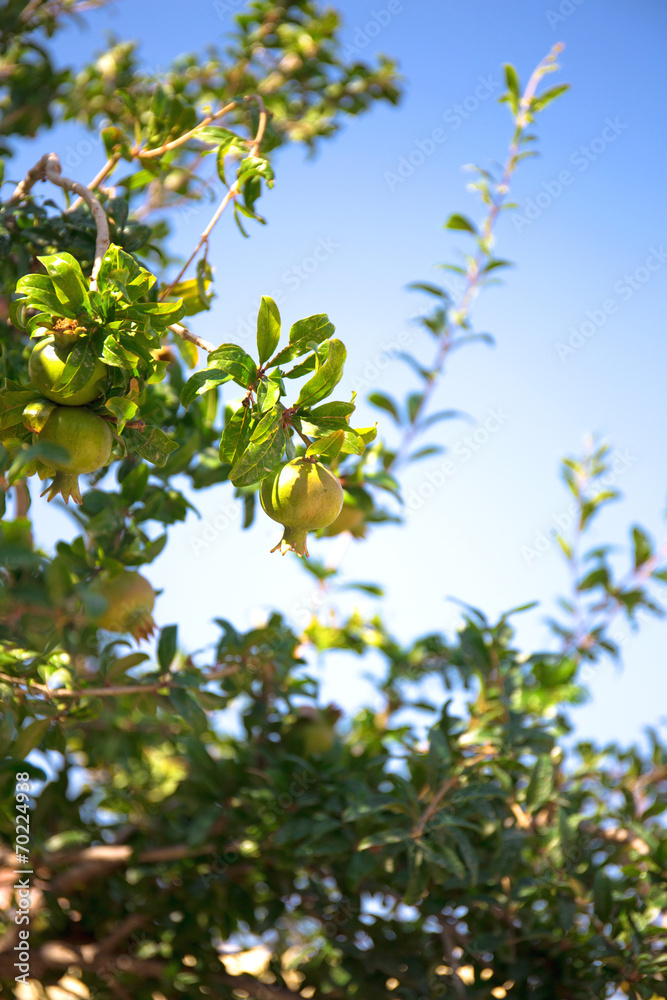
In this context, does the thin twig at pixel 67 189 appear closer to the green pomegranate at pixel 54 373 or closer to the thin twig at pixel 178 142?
the green pomegranate at pixel 54 373

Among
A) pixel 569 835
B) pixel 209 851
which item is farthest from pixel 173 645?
pixel 569 835

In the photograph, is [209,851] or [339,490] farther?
[209,851]

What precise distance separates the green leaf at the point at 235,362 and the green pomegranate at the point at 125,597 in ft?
2.50

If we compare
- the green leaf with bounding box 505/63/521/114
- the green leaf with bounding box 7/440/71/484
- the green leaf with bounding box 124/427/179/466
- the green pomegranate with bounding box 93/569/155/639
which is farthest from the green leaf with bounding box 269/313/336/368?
the green leaf with bounding box 505/63/521/114

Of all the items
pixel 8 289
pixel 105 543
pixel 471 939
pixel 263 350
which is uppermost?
pixel 8 289

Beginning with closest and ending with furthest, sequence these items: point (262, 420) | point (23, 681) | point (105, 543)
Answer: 1. point (262, 420)
2. point (23, 681)
3. point (105, 543)

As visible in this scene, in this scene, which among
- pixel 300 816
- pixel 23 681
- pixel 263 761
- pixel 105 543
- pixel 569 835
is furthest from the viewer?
pixel 263 761

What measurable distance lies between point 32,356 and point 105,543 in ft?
2.46

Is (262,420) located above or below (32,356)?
below

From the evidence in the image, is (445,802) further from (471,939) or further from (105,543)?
(105,543)

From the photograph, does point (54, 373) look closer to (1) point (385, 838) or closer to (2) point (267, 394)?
(2) point (267, 394)

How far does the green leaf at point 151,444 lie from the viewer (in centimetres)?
126

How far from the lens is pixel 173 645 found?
188cm

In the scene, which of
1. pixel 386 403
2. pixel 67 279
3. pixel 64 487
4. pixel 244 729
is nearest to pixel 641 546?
pixel 386 403
